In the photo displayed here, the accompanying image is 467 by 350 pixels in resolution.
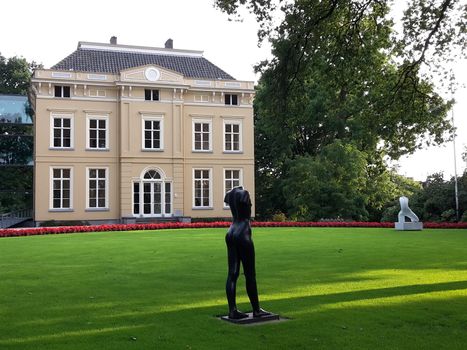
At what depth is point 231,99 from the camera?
3784 centimetres

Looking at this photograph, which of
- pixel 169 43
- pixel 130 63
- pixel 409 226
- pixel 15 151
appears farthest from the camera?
pixel 169 43

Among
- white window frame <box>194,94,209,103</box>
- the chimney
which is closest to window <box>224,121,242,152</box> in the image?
white window frame <box>194,94,209,103</box>

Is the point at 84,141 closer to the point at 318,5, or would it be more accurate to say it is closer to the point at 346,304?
the point at 318,5

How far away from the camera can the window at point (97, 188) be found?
34.7 meters

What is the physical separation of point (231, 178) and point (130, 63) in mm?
10307

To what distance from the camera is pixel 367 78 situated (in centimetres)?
1486

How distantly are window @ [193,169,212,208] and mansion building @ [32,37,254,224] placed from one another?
7cm

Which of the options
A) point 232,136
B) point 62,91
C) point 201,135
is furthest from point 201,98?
point 62,91

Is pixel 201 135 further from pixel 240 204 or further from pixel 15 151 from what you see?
pixel 240 204

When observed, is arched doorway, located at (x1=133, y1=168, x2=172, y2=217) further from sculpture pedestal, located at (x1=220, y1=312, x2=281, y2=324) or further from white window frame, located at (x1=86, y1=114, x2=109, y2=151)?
sculpture pedestal, located at (x1=220, y1=312, x2=281, y2=324)

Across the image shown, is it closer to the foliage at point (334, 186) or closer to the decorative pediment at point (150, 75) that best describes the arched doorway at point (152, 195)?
the decorative pediment at point (150, 75)

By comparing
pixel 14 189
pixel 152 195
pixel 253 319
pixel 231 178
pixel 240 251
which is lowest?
pixel 253 319

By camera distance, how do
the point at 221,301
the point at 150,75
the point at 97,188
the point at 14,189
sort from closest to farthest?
1. the point at 221,301
2. the point at 97,188
3. the point at 150,75
4. the point at 14,189

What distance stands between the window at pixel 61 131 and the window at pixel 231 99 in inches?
401
